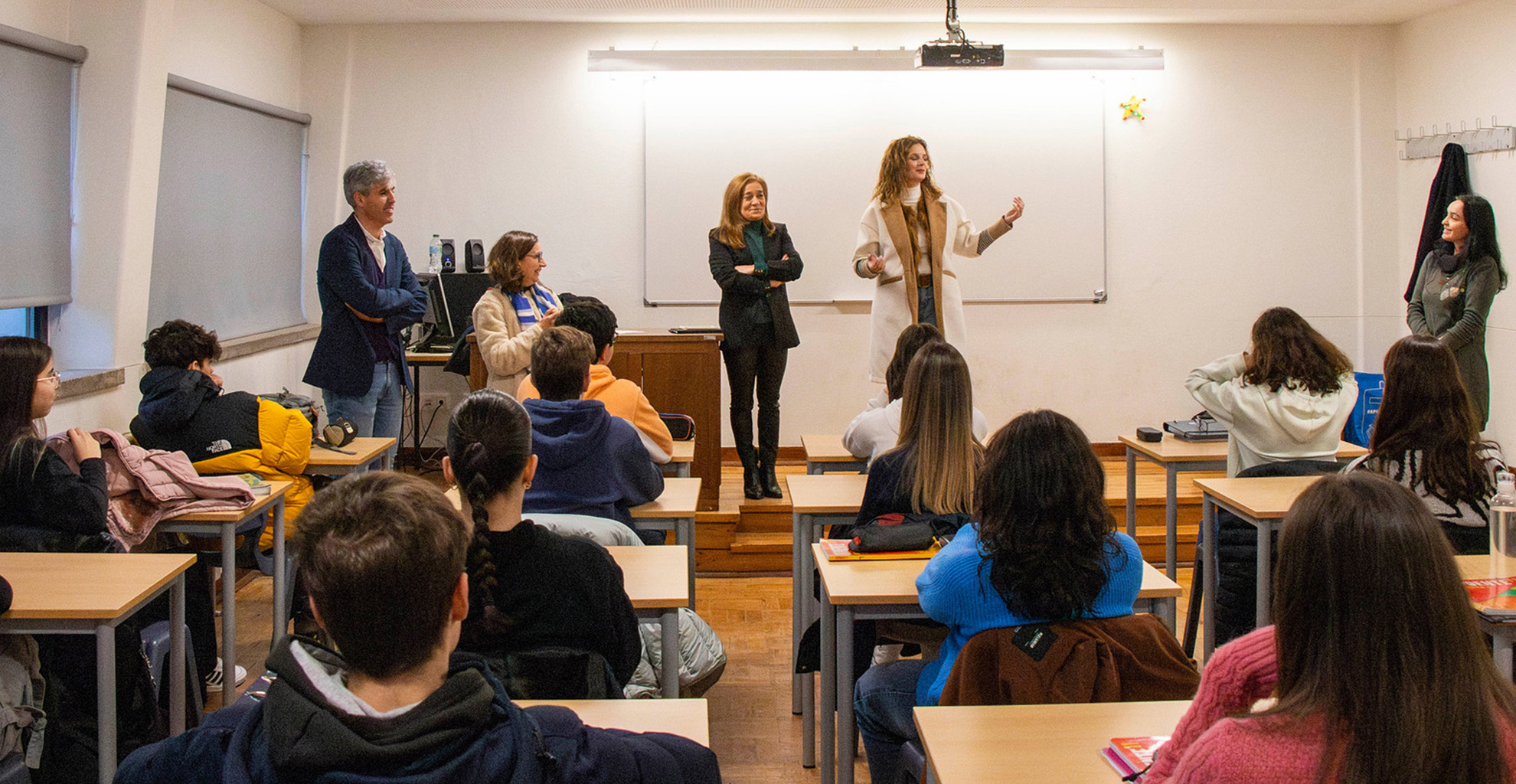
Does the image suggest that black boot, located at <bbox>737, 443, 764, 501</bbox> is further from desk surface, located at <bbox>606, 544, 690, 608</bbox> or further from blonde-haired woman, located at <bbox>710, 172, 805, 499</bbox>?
desk surface, located at <bbox>606, 544, 690, 608</bbox>

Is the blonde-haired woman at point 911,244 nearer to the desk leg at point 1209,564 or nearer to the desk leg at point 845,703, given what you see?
the desk leg at point 1209,564

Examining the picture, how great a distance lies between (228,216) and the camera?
19.3 ft

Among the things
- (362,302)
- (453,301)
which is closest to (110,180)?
(362,302)

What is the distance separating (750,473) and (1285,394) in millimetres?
2461

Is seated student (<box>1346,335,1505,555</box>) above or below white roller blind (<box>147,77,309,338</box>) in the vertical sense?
below

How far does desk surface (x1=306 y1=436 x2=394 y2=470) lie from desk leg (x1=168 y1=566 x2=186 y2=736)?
111 cm

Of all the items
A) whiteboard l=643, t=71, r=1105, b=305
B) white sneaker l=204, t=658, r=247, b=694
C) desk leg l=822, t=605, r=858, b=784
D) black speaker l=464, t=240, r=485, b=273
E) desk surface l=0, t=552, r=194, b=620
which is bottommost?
white sneaker l=204, t=658, r=247, b=694

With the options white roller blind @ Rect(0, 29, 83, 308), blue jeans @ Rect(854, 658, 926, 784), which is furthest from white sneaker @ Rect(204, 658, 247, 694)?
blue jeans @ Rect(854, 658, 926, 784)

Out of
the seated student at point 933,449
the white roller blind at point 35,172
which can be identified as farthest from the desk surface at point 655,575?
the white roller blind at point 35,172

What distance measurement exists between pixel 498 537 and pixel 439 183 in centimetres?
539

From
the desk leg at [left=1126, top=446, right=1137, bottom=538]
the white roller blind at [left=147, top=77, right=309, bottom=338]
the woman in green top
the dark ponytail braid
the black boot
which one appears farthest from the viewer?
the woman in green top

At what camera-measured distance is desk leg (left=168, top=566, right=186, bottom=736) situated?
280cm

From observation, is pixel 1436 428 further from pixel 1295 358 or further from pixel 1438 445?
pixel 1295 358

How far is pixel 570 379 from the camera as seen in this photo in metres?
3.13
